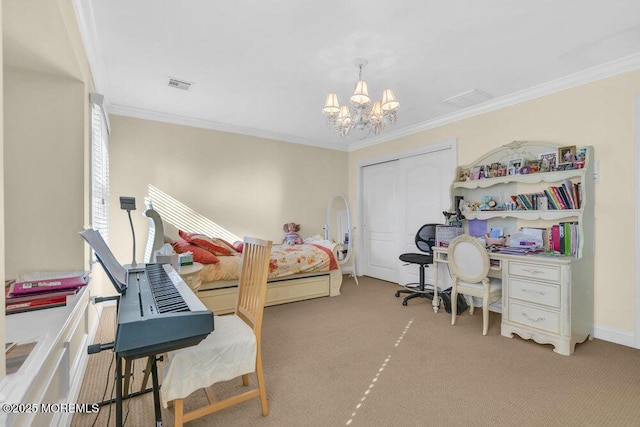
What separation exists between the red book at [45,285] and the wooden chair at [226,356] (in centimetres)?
80

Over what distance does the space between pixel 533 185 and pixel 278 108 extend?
3.02m

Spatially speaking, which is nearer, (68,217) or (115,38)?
(68,217)

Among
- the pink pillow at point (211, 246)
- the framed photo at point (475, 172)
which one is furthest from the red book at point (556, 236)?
the pink pillow at point (211, 246)

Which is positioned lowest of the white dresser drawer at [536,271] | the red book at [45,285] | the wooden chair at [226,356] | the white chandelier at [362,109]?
the wooden chair at [226,356]

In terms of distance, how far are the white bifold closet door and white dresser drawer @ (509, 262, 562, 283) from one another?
1.45m

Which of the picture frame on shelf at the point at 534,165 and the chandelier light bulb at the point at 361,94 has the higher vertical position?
the chandelier light bulb at the point at 361,94

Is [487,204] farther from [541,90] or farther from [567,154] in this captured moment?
[541,90]

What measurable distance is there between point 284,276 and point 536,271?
8.60 feet

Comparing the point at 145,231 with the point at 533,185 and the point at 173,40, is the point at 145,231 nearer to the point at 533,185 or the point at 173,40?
the point at 173,40

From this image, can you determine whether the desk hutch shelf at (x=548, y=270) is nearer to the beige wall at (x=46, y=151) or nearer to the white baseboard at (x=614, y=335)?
the white baseboard at (x=614, y=335)

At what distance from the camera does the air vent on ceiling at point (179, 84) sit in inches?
124

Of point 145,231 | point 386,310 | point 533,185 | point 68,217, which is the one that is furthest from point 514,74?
point 145,231

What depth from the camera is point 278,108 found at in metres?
3.88

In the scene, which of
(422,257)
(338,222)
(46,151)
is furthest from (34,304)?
(338,222)
